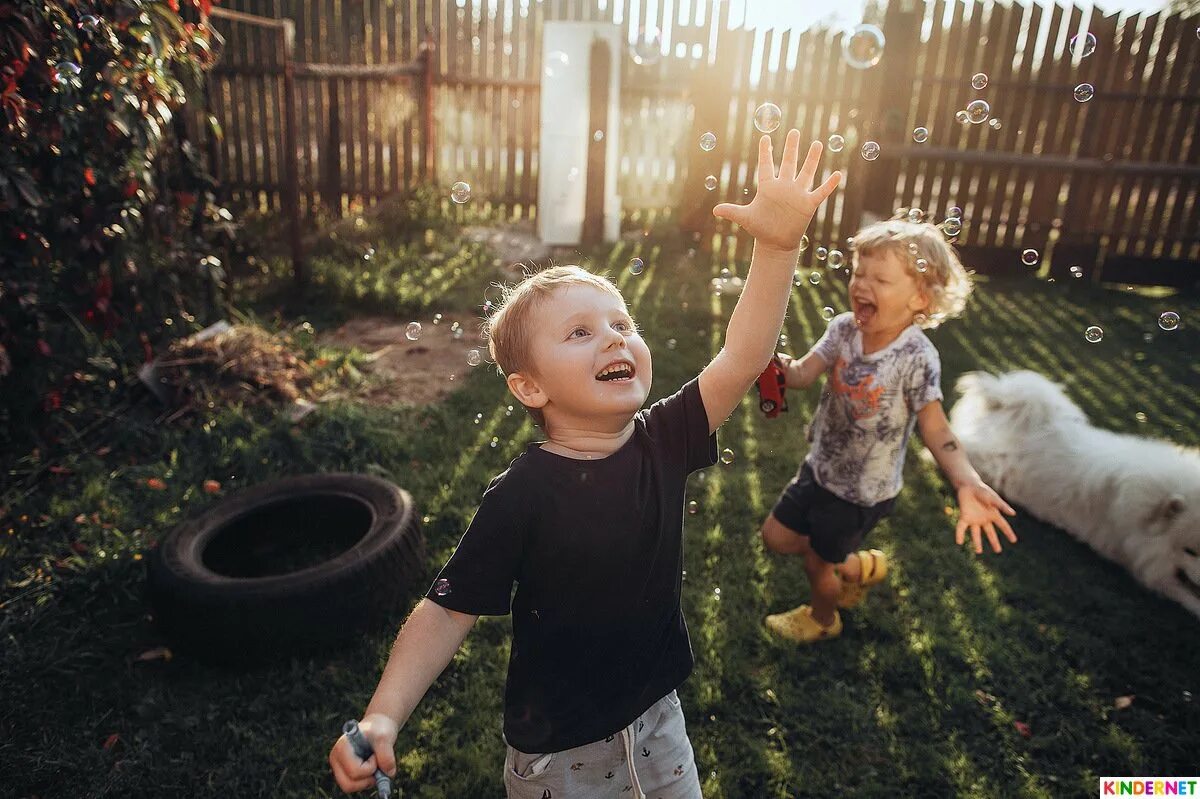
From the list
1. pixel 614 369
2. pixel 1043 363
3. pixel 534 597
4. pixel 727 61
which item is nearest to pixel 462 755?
pixel 534 597

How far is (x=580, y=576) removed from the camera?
1597 millimetres

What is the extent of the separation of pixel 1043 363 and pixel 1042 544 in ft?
10.2

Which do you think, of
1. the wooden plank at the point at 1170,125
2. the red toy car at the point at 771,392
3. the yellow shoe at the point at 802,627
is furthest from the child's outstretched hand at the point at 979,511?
the wooden plank at the point at 1170,125

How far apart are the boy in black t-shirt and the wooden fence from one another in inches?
303

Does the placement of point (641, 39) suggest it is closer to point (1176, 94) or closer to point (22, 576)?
point (1176, 94)

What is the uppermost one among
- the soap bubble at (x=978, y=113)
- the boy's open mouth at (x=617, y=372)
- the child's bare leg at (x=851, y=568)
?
the soap bubble at (x=978, y=113)

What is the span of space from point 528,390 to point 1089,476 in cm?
360

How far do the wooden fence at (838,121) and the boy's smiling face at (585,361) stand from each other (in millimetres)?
7790

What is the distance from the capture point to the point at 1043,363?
652 centimetres

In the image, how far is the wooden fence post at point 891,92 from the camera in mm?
8930

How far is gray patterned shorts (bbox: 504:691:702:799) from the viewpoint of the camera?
5.41 ft

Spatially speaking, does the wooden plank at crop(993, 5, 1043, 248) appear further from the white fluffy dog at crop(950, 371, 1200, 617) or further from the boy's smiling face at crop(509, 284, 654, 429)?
the boy's smiling face at crop(509, 284, 654, 429)

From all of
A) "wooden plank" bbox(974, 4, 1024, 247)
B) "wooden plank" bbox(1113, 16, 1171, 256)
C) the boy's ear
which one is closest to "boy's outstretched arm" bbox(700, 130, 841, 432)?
the boy's ear

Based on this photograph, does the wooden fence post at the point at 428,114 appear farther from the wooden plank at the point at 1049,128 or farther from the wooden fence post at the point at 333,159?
the wooden plank at the point at 1049,128
